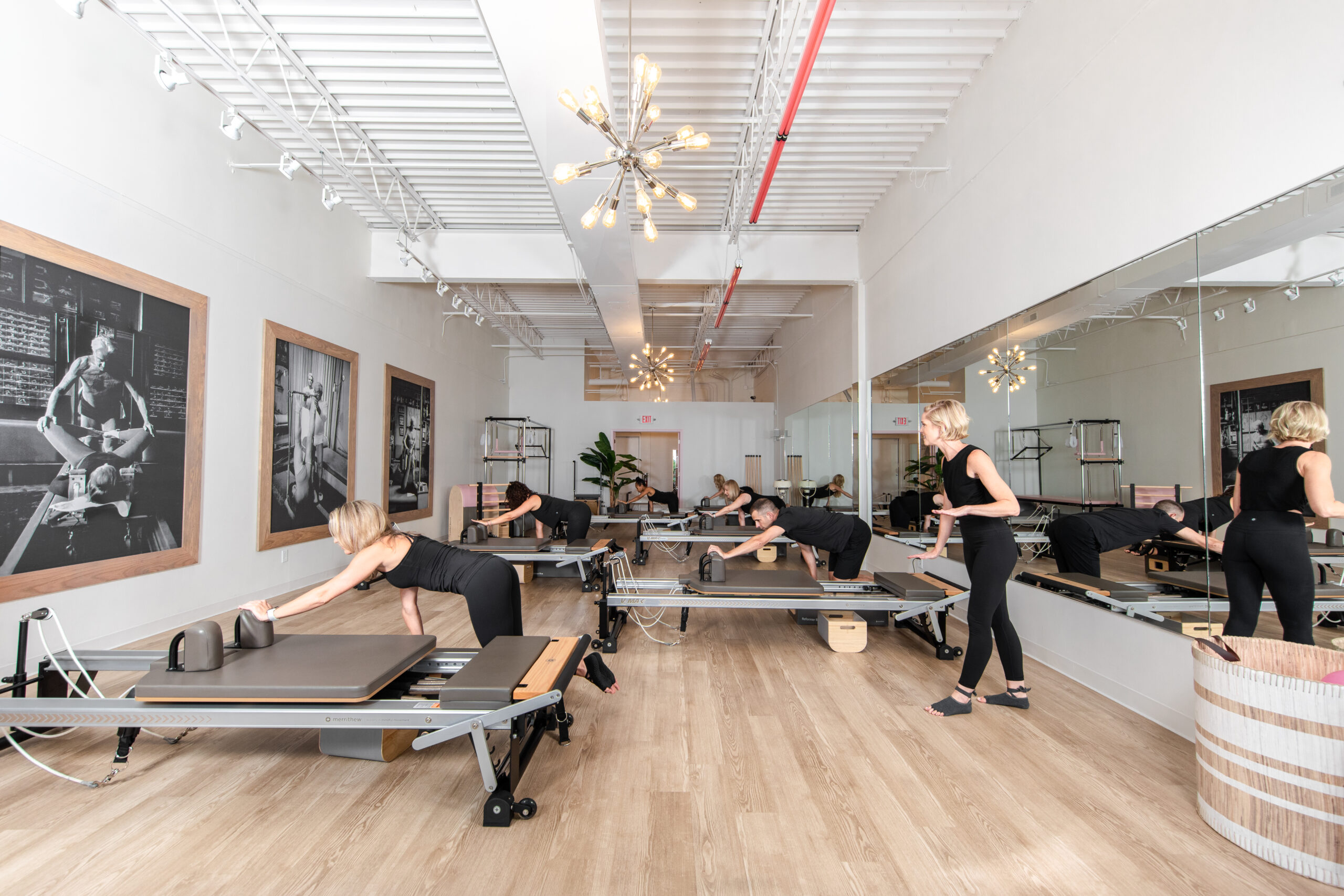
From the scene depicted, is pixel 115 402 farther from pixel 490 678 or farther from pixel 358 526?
pixel 490 678

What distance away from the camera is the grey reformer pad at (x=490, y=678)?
193cm

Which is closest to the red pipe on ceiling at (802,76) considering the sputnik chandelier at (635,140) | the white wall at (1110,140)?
the sputnik chandelier at (635,140)

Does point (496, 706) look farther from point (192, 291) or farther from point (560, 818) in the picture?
point (192, 291)

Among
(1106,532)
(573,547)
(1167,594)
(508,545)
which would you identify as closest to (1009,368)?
(1106,532)

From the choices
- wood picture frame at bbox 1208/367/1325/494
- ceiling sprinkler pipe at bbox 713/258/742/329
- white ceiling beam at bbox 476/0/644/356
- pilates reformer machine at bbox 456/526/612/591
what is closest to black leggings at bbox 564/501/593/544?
pilates reformer machine at bbox 456/526/612/591

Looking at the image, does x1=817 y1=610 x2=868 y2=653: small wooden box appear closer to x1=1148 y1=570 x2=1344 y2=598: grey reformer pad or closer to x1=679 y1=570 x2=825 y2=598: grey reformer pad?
x1=679 y1=570 x2=825 y2=598: grey reformer pad

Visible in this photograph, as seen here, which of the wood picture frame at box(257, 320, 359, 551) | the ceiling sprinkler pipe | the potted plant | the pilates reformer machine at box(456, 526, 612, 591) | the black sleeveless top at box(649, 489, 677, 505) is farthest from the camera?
the potted plant

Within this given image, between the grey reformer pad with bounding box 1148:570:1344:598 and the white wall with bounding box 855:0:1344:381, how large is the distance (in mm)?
1354

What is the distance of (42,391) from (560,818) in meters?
3.59

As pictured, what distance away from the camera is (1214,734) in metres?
1.79

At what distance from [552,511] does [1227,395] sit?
514 centimetres

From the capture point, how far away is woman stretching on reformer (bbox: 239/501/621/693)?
2604 mm

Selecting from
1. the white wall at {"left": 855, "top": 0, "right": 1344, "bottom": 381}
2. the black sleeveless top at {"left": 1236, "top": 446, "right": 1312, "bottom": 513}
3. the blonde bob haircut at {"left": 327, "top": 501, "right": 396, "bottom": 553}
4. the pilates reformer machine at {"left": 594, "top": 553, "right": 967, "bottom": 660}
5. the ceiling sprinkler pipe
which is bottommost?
the pilates reformer machine at {"left": 594, "top": 553, "right": 967, "bottom": 660}

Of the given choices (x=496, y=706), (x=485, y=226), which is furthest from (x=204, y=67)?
(x=496, y=706)
